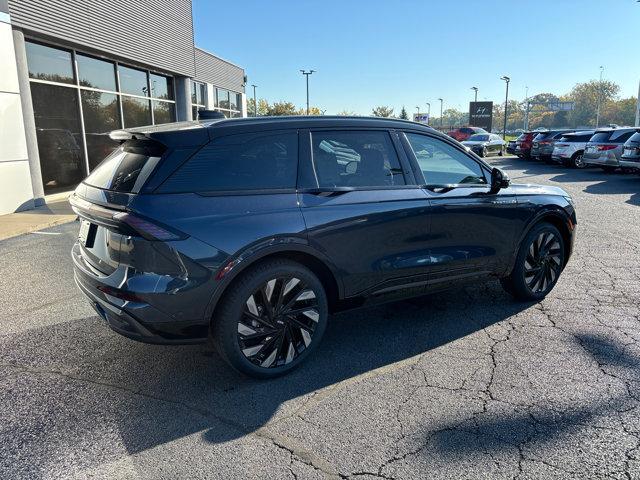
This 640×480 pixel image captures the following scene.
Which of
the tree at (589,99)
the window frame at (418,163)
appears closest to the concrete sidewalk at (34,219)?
the window frame at (418,163)

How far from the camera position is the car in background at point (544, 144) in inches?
851

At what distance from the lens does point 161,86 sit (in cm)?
1767

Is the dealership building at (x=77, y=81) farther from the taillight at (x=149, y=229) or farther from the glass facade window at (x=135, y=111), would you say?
the taillight at (x=149, y=229)

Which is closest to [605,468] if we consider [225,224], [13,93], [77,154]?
[225,224]

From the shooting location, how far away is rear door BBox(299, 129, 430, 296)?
11.1 feet

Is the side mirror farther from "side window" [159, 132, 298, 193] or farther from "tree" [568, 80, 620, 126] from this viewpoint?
"tree" [568, 80, 620, 126]

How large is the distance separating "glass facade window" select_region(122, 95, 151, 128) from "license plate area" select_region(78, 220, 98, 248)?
1252cm

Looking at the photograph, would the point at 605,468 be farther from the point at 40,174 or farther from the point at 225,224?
the point at 40,174

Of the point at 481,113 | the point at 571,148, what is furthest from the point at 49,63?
the point at 481,113

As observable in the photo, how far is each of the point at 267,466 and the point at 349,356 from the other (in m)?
1.32

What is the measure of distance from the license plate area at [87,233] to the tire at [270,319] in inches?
39.1

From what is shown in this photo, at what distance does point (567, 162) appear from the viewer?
66.4ft

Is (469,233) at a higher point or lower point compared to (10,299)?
higher

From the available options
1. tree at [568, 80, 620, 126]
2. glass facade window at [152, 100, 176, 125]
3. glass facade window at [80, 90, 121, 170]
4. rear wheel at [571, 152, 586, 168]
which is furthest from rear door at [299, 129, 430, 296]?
tree at [568, 80, 620, 126]
